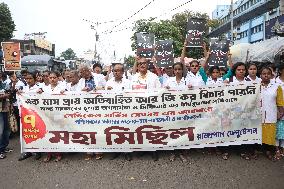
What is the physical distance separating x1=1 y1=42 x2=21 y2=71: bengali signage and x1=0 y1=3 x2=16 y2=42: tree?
116 ft

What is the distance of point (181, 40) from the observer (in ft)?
121

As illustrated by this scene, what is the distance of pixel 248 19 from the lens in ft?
94.2

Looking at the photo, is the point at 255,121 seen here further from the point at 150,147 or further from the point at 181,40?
the point at 181,40

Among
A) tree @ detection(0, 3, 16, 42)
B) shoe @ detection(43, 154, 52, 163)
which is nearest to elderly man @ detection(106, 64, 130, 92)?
shoe @ detection(43, 154, 52, 163)

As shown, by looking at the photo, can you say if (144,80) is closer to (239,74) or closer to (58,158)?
(239,74)

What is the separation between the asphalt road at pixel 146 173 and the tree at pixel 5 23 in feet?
131

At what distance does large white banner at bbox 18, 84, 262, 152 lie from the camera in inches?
243

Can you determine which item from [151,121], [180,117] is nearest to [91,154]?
[151,121]

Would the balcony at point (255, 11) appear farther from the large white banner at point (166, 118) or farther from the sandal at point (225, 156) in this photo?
the sandal at point (225, 156)

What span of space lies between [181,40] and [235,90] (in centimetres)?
3129

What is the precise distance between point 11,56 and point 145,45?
424cm

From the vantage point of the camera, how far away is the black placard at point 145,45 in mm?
8891

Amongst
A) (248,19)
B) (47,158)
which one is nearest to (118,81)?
(47,158)

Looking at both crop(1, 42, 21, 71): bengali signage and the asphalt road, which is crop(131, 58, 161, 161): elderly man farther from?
crop(1, 42, 21, 71): bengali signage
